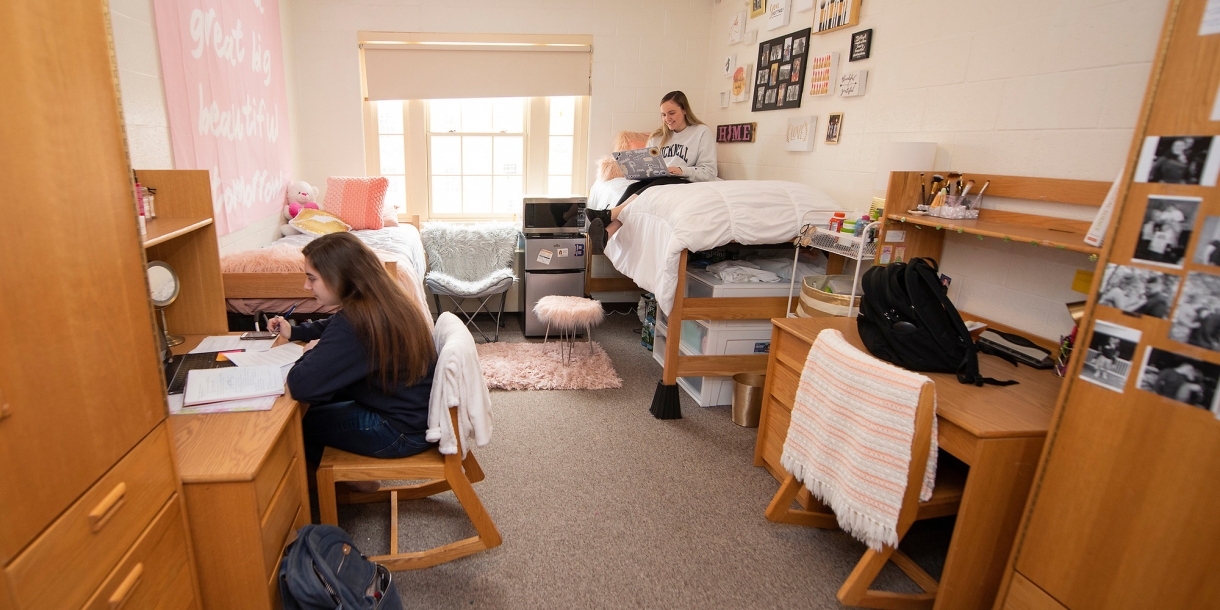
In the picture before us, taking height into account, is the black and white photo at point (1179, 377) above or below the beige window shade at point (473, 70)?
below

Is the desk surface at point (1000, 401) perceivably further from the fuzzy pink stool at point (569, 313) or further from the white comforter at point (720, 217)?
the fuzzy pink stool at point (569, 313)

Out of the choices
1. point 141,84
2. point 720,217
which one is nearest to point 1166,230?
point 720,217

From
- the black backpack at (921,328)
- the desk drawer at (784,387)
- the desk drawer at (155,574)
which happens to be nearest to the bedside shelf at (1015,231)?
the black backpack at (921,328)

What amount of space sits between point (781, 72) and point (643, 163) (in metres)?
0.96

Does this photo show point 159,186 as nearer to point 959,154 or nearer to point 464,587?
point 464,587

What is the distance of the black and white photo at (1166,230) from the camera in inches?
43.0

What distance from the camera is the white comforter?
103 inches

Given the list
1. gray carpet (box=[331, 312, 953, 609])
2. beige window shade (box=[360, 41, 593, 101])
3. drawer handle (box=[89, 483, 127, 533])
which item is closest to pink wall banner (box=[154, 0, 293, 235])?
beige window shade (box=[360, 41, 593, 101])

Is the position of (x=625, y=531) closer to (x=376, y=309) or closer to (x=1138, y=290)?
(x=376, y=309)

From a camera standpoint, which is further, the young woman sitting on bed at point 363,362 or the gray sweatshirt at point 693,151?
the gray sweatshirt at point 693,151

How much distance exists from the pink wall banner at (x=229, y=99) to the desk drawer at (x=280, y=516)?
1.53 metres

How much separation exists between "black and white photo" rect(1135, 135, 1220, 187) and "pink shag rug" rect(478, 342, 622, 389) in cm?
249

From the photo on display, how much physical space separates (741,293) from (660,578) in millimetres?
1442

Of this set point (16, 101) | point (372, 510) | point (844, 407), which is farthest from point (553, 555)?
point (16, 101)
